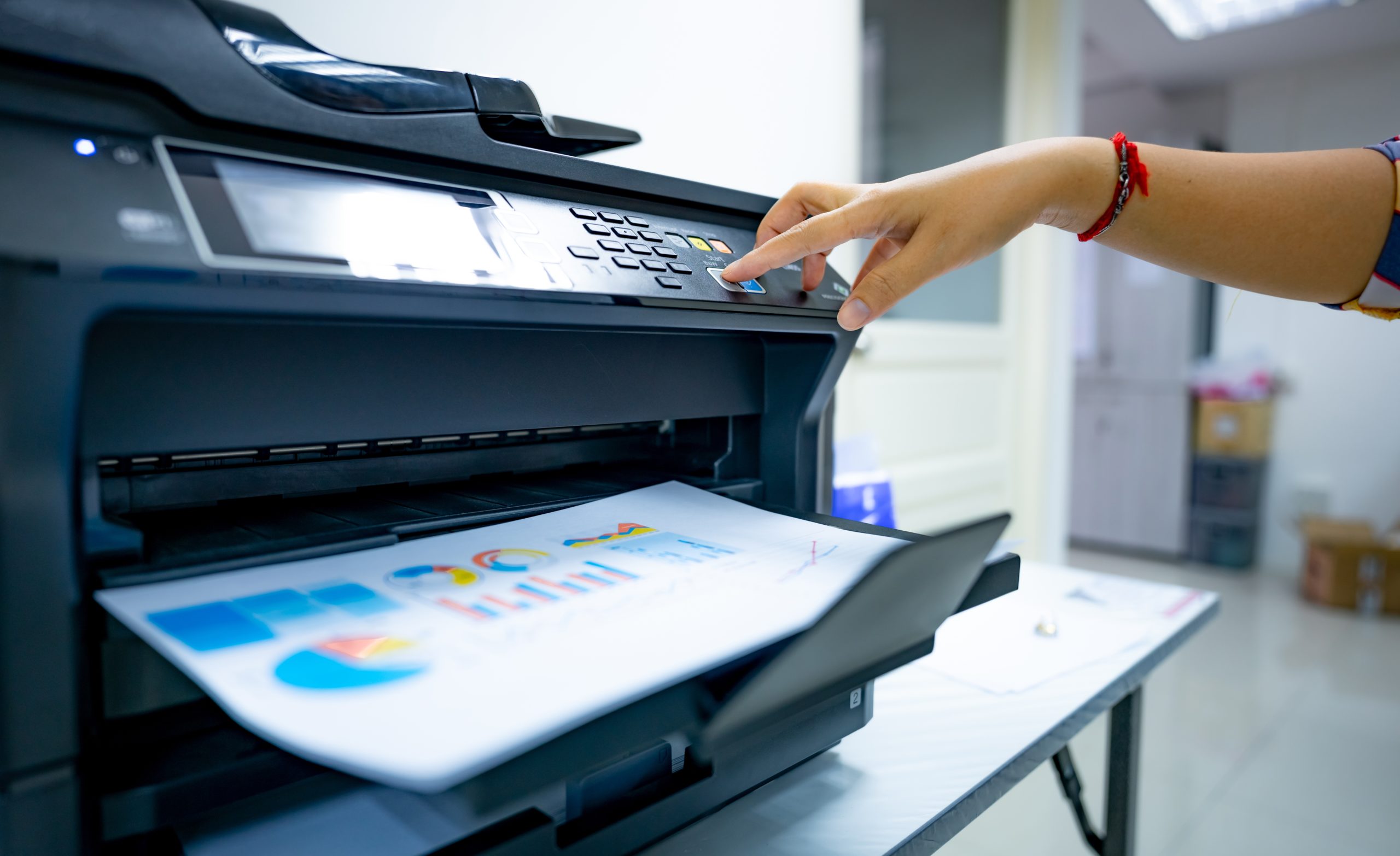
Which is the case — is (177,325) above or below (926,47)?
below

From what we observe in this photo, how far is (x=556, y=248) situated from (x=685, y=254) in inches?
3.7

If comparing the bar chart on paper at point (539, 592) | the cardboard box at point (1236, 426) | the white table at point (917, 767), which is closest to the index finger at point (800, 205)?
the bar chart on paper at point (539, 592)

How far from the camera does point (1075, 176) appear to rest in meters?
0.65

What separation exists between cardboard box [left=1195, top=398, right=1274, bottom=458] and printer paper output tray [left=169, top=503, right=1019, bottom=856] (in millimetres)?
3648

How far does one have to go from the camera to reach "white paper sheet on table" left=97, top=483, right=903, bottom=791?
0.84 ft

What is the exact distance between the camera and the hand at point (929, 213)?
54cm

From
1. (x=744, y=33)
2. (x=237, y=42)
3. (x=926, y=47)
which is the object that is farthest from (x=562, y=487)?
(x=926, y=47)

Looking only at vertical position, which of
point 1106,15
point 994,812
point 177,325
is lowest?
point 994,812

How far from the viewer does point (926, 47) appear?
199 cm

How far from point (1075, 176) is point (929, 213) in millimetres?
160

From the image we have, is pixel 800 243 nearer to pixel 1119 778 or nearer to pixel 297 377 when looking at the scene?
pixel 297 377

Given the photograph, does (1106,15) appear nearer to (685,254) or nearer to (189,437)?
(685,254)

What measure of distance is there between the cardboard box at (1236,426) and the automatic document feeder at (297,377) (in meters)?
3.64

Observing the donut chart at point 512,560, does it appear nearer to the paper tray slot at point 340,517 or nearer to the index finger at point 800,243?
the paper tray slot at point 340,517
